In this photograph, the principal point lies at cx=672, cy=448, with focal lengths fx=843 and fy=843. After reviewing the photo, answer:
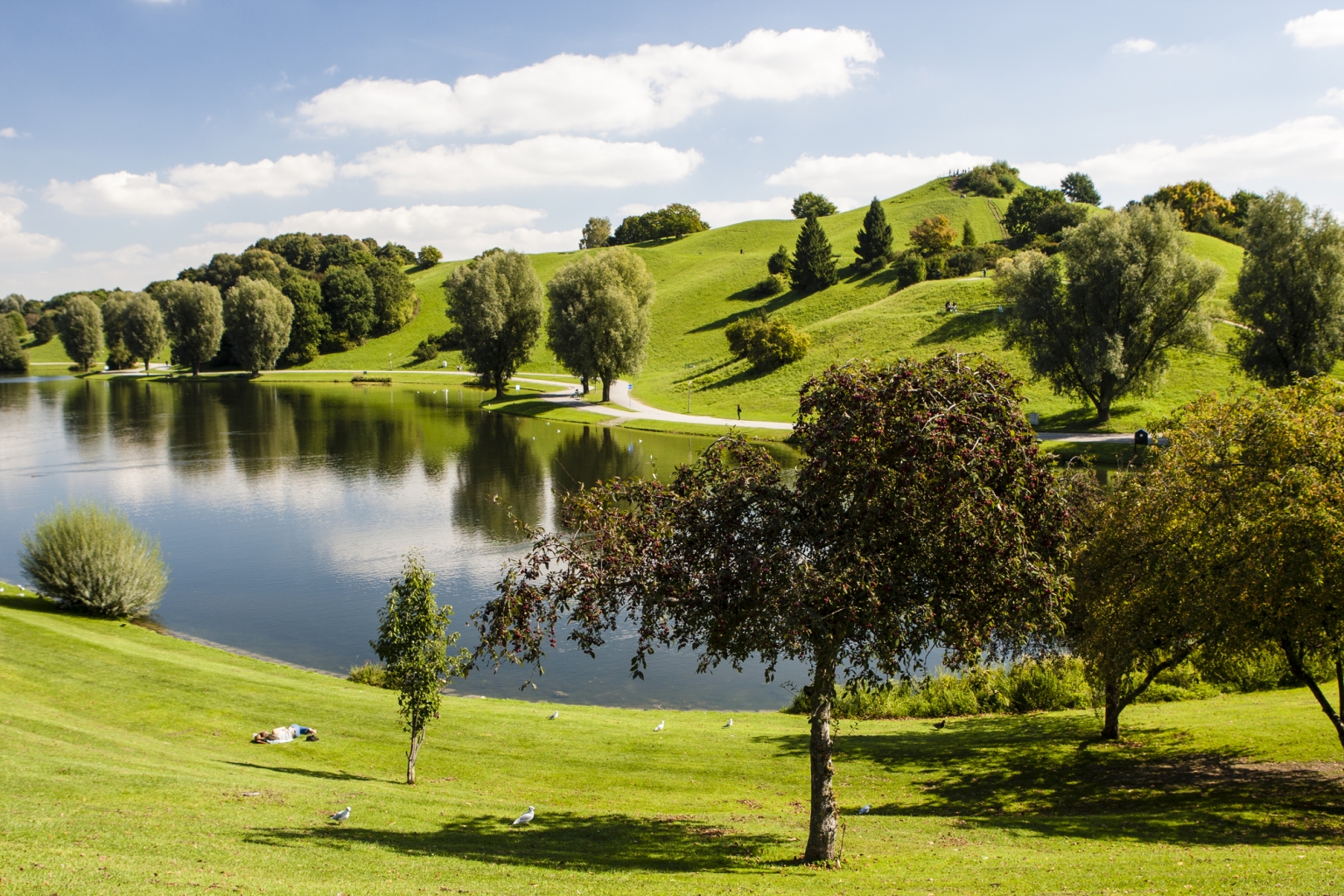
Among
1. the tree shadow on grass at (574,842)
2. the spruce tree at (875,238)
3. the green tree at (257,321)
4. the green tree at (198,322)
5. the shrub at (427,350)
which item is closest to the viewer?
the tree shadow on grass at (574,842)

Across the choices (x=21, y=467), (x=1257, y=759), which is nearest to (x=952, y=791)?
(x=1257, y=759)

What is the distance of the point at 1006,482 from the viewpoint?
13.0 meters

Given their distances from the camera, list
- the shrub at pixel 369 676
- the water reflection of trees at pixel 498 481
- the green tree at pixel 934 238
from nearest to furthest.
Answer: the shrub at pixel 369 676 → the water reflection of trees at pixel 498 481 → the green tree at pixel 934 238

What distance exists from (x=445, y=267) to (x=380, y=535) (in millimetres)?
152192

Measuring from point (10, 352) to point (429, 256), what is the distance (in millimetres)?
81727

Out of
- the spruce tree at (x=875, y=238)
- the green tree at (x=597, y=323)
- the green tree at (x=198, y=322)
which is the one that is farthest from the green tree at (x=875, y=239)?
the green tree at (x=198, y=322)

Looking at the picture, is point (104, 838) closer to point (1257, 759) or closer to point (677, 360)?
point (1257, 759)

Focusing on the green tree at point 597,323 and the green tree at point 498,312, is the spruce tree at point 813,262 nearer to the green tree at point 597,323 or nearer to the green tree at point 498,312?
the green tree at point 597,323

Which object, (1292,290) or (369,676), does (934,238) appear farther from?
(369,676)

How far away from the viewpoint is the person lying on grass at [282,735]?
21.2 m

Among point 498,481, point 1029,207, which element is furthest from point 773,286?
point 498,481

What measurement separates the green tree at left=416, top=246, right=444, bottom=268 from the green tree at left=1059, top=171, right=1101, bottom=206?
135 metres

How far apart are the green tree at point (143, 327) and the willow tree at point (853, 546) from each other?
537ft

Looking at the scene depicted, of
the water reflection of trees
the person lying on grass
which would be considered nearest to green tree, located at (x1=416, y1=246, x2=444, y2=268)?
the water reflection of trees
